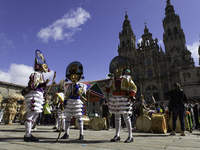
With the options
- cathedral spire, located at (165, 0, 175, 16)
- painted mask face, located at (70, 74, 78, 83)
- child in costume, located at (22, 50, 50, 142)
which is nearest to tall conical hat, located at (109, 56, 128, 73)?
painted mask face, located at (70, 74, 78, 83)

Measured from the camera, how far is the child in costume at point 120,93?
3.55m

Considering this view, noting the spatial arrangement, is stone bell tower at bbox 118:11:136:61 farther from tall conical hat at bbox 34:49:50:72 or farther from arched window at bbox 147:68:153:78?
tall conical hat at bbox 34:49:50:72

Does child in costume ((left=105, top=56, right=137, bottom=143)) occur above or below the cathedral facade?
below

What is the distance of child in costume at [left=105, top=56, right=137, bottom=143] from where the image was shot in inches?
140

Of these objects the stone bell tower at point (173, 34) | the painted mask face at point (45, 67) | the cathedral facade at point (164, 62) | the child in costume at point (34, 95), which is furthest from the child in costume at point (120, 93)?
the stone bell tower at point (173, 34)

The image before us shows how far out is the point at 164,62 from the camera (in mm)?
41125

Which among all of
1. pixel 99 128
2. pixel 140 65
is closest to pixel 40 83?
pixel 99 128

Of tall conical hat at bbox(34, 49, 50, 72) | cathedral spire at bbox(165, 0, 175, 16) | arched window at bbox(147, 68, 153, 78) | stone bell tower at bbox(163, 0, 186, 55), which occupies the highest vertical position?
cathedral spire at bbox(165, 0, 175, 16)

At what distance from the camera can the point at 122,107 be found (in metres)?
3.55

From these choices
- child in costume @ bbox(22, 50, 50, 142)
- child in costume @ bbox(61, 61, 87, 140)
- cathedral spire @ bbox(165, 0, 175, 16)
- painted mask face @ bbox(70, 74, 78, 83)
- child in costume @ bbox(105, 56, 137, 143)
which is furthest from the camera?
cathedral spire @ bbox(165, 0, 175, 16)

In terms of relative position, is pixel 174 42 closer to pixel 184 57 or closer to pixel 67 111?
pixel 184 57

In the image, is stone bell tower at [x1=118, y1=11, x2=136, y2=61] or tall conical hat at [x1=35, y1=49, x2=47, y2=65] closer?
tall conical hat at [x1=35, y1=49, x2=47, y2=65]

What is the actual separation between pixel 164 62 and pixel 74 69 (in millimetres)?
41830

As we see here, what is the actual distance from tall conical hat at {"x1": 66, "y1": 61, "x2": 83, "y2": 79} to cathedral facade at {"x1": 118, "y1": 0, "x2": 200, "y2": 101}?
35344mm
